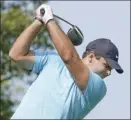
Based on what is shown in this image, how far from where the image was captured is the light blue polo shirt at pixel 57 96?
532cm

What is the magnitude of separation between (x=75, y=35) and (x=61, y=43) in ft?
2.23

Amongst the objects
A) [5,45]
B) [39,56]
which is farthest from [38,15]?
[5,45]

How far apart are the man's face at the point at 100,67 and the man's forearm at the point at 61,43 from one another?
45 centimetres

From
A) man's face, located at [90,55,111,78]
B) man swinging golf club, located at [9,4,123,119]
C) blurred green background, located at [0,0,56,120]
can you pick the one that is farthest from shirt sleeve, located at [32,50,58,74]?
blurred green background, located at [0,0,56,120]

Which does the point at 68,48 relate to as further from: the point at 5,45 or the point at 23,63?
the point at 5,45

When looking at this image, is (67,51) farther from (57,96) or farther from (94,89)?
(94,89)

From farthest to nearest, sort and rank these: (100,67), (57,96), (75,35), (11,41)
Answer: (11,41)
(75,35)
(100,67)
(57,96)

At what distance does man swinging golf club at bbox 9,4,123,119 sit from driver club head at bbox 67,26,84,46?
0.31 ft

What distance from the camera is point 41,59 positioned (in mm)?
5738

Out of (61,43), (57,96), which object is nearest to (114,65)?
(57,96)

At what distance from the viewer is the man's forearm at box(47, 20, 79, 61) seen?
203 inches

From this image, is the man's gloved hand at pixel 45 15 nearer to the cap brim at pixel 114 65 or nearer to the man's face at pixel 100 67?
the man's face at pixel 100 67

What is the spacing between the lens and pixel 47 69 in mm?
5566

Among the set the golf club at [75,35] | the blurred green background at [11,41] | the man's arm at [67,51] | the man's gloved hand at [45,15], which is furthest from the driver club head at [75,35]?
the blurred green background at [11,41]
